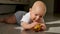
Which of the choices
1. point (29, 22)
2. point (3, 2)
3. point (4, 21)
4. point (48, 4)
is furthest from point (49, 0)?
point (29, 22)

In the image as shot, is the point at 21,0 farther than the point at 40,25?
Yes

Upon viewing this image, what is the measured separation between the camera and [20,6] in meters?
2.36

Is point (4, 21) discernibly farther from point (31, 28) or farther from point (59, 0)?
point (59, 0)

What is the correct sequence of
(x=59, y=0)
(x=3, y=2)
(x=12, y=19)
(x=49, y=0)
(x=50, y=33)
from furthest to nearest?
(x=59, y=0), (x=49, y=0), (x=3, y=2), (x=12, y=19), (x=50, y=33)

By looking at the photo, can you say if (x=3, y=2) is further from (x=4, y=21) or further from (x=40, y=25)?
(x=40, y=25)

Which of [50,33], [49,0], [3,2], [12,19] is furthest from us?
[49,0]

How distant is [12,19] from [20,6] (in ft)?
3.61

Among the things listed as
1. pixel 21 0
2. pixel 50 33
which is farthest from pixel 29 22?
pixel 21 0

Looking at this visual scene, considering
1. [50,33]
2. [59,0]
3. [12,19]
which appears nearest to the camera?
[50,33]

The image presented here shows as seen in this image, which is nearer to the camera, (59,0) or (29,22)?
(29,22)

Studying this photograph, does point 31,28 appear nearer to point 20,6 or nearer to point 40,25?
point 40,25

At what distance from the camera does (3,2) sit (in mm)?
2018

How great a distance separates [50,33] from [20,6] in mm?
1452

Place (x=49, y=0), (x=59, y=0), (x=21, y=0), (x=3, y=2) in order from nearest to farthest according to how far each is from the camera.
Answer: (x=3, y=2) < (x=21, y=0) < (x=49, y=0) < (x=59, y=0)
